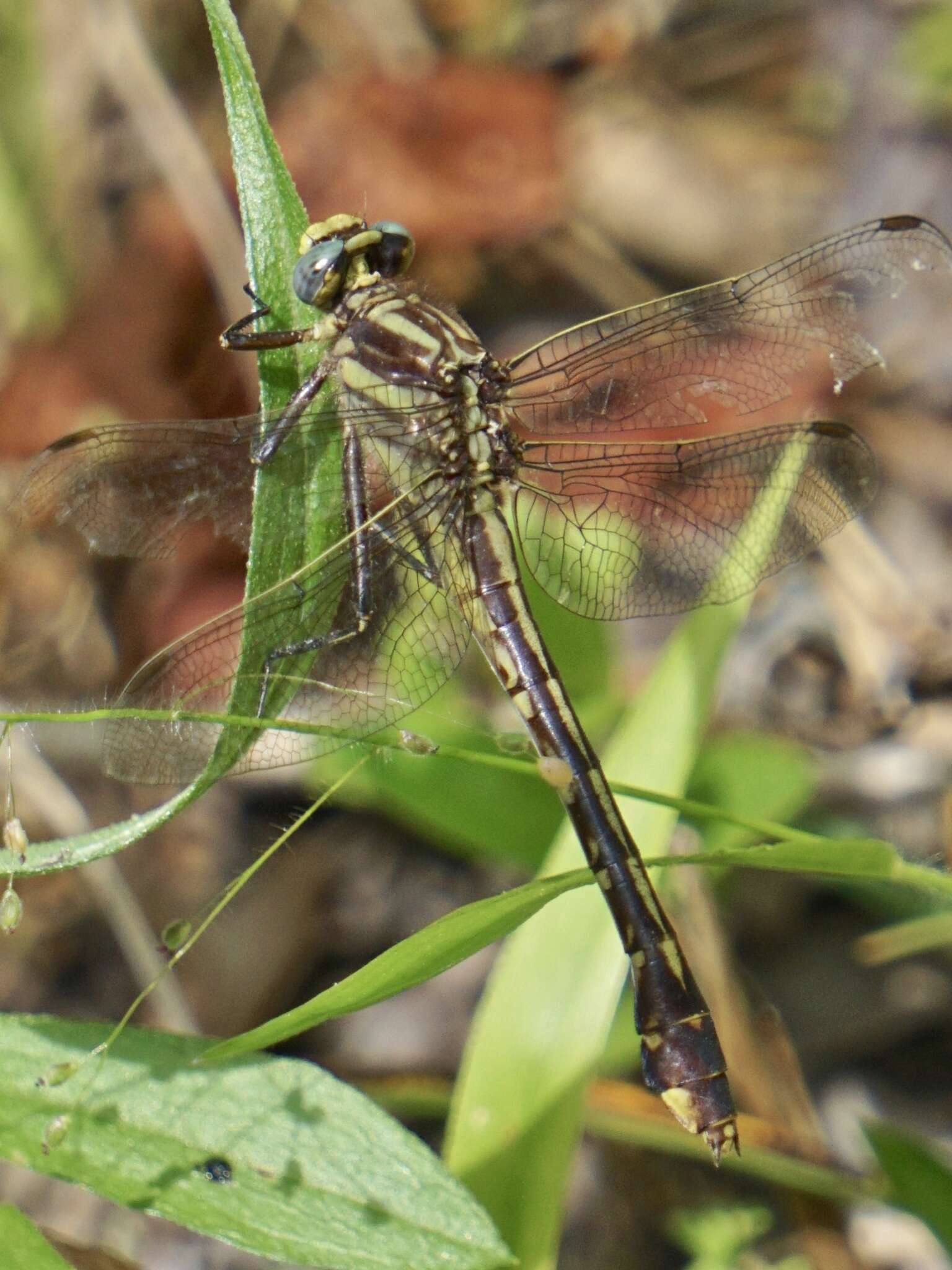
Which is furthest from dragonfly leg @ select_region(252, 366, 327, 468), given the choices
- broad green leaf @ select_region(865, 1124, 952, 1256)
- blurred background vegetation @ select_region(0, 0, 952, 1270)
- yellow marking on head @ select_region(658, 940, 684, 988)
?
broad green leaf @ select_region(865, 1124, 952, 1256)

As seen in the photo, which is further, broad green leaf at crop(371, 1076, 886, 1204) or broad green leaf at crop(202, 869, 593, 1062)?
broad green leaf at crop(371, 1076, 886, 1204)

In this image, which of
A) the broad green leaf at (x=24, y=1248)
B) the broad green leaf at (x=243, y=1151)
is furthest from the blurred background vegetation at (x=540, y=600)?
the broad green leaf at (x=24, y=1248)

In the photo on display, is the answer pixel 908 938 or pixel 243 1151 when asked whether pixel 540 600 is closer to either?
pixel 908 938

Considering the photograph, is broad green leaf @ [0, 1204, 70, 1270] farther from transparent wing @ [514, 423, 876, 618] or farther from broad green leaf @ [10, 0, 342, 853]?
transparent wing @ [514, 423, 876, 618]

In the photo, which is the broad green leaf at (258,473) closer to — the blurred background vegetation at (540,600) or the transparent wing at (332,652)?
the transparent wing at (332,652)

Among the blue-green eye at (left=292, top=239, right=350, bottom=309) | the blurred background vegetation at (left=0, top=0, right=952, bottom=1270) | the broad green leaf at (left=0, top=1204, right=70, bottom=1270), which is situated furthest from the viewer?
the blurred background vegetation at (left=0, top=0, right=952, bottom=1270)

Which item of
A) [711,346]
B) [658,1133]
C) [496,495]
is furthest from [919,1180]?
[711,346]

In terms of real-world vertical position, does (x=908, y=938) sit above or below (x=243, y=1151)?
above
